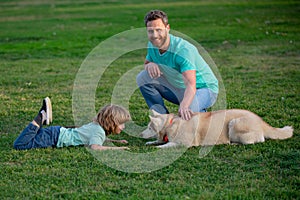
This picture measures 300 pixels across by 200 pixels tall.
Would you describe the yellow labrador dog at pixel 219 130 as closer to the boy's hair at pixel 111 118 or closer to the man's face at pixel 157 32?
the boy's hair at pixel 111 118

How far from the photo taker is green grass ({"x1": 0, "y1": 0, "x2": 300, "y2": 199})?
473 centimetres

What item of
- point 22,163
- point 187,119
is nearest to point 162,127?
point 187,119

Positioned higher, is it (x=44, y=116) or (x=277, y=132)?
(x=44, y=116)

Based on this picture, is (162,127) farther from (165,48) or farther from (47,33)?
(47,33)

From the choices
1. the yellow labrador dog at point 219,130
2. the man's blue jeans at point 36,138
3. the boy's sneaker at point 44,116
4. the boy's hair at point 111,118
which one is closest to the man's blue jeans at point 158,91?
the yellow labrador dog at point 219,130

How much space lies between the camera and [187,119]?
19.7 ft

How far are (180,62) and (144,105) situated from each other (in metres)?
1.98

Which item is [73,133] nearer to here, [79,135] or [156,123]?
[79,135]

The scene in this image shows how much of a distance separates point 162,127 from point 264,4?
20.9m


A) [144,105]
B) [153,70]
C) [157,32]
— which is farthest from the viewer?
[144,105]

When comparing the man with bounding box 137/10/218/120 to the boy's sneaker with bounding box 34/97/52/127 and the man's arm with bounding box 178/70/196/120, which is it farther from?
the boy's sneaker with bounding box 34/97/52/127

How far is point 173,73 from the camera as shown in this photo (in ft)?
21.7

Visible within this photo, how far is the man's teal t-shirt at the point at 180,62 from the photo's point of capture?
A: 20.7 ft

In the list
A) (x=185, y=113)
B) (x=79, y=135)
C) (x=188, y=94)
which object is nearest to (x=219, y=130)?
(x=185, y=113)
